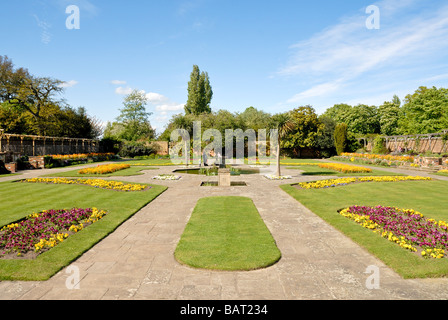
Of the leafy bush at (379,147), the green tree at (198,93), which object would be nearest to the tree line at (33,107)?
the green tree at (198,93)

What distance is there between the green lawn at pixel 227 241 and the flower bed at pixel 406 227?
9.75ft

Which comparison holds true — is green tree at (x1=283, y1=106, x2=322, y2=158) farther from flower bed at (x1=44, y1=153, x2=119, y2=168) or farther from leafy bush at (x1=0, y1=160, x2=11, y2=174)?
leafy bush at (x1=0, y1=160, x2=11, y2=174)

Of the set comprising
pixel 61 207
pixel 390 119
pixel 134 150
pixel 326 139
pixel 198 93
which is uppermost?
pixel 198 93

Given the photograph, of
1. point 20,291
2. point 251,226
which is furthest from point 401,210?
point 20,291

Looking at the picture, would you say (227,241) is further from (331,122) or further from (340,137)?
(331,122)

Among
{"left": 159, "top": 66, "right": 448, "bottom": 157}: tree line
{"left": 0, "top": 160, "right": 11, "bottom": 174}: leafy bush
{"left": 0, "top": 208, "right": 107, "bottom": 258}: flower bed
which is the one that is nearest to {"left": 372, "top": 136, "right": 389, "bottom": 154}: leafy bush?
{"left": 159, "top": 66, "right": 448, "bottom": 157}: tree line

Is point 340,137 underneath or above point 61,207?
above

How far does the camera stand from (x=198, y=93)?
2180 inches

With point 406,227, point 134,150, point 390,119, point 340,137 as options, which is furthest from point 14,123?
point 390,119

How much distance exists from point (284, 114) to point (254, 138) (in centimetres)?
2229

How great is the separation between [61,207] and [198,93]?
160 feet

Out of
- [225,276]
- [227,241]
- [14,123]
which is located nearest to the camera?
[225,276]
